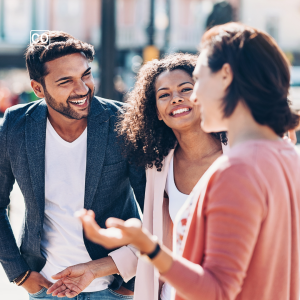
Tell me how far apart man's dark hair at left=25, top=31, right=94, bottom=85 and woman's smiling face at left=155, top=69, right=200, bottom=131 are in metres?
0.52

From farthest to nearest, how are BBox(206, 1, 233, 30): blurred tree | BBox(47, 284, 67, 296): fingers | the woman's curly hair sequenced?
BBox(206, 1, 233, 30): blurred tree, the woman's curly hair, BBox(47, 284, 67, 296): fingers

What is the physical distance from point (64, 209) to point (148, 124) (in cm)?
73

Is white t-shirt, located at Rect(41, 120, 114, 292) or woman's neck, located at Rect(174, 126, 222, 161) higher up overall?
woman's neck, located at Rect(174, 126, 222, 161)

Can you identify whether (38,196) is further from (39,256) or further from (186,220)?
(186,220)

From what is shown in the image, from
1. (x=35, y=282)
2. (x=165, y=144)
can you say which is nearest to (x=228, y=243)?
(x=165, y=144)

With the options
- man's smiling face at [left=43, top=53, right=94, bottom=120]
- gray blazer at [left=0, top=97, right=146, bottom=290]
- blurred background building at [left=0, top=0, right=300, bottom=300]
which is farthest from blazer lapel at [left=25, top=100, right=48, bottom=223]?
blurred background building at [left=0, top=0, right=300, bottom=300]

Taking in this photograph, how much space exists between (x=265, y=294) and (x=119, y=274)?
4.02 feet

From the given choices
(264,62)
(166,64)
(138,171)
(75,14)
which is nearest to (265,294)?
(264,62)

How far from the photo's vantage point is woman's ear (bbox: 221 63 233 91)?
129 cm

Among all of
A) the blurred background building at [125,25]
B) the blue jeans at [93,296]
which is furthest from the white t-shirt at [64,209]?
the blurred background building at [125,25]

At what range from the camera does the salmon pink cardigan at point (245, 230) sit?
115 cm

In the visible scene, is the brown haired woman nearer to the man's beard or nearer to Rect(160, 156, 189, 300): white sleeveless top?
Rect(160, 156, 189, 300): white sleeveless top

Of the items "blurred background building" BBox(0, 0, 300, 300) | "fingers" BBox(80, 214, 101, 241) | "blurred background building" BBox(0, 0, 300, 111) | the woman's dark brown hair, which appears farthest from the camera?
"blurred background building" BBox(0, 0, 300, 111)

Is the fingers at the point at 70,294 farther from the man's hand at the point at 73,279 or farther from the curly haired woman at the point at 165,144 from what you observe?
the curly haired woman at the point at 165,144
